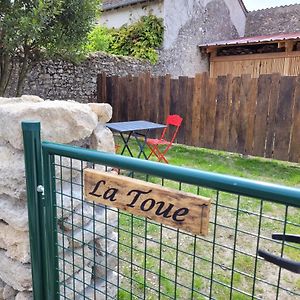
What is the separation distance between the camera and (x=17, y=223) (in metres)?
1.66

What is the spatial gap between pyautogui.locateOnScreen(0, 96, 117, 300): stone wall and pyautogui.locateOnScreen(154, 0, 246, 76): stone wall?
397 inches

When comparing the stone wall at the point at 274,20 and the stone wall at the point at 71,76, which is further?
the stone wall at the point at 274,20

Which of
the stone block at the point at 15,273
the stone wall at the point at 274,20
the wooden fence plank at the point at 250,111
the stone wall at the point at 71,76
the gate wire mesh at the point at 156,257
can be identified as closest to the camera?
the gate wire mesh at the point at 156,257

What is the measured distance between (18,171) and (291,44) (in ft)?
38.6

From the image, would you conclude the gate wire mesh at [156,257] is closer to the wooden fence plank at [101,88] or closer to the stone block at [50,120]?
the stone block at [50,120]

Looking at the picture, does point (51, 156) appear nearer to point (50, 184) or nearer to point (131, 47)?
point (50, 184)

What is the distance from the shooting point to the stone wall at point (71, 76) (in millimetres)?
8289

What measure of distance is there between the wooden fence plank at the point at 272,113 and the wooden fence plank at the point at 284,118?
0.07m

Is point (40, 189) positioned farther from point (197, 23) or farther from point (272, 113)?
point (197, 23)

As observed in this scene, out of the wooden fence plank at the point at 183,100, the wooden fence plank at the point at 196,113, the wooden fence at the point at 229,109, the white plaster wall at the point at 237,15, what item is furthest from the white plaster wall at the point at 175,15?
the wooden fence plank at the point at 196,113

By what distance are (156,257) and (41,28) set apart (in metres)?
5.75

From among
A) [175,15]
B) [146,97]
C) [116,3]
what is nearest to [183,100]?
[146,97]

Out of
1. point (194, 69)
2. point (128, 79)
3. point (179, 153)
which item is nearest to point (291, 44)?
point (194, 69)

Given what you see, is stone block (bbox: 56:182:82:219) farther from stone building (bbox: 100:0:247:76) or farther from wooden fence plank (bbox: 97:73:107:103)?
stone building (bbox: 100:0:247:76)
